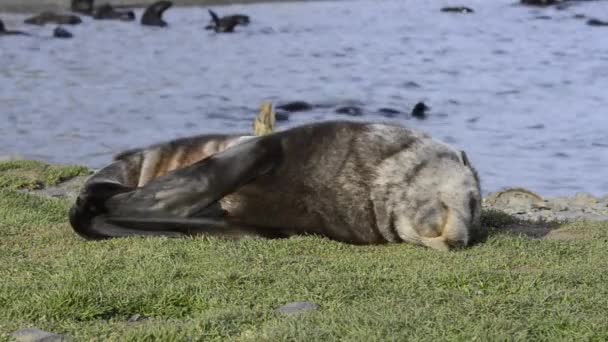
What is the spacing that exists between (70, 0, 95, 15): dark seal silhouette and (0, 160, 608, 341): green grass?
3668 centimetres

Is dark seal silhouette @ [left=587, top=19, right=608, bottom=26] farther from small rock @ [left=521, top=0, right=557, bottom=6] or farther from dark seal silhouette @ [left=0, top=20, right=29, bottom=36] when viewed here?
dark seal silhouette @ [left=0, top=20, right=29, bottom=36]

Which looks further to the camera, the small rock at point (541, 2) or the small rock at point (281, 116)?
the small rock at point (541, 2)

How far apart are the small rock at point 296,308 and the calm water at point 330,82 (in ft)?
27.6

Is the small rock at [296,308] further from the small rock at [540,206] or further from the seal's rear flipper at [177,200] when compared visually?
the small rock at [540,206]

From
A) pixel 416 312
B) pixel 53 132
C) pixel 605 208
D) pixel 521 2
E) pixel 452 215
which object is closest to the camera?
pixel 416 312

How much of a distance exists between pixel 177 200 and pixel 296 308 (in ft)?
6.62

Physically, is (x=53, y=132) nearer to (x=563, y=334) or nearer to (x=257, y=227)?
(x=257, y=227)

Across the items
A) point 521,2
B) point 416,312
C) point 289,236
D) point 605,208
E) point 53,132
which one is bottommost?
point 521,2

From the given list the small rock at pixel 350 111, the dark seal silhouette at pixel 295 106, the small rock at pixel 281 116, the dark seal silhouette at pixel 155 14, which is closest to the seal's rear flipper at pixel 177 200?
the small rock at pixel 281 116

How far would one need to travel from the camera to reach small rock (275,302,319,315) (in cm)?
535

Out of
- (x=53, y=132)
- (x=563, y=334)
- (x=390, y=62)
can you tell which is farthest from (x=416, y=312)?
(x=390, y=62)

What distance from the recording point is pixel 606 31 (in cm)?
4031

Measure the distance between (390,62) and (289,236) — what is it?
81.1 ft

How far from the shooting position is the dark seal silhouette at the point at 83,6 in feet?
142
